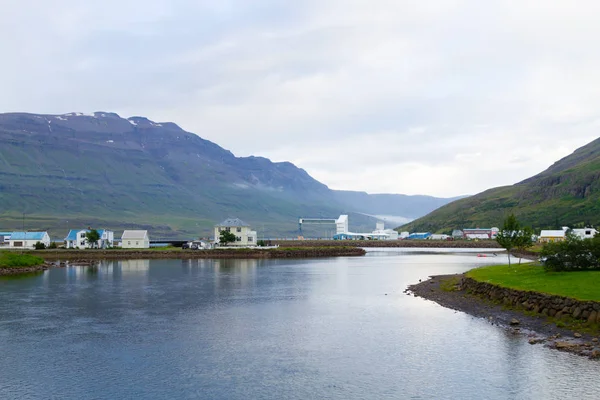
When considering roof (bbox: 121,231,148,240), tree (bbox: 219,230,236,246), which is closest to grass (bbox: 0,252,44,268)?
roof (bbox: 121,231,148,240)

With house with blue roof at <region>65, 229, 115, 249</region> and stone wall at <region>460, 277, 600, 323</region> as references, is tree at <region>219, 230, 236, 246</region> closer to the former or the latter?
house with blue roof at <region>65, 229, 115, 249</region>

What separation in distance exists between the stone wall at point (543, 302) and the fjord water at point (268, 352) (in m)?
3.80

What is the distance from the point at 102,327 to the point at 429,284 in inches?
1436

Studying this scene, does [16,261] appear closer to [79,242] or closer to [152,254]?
[152,254]

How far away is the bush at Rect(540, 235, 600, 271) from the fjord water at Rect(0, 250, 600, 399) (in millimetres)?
8970

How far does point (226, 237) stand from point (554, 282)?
11403 cm

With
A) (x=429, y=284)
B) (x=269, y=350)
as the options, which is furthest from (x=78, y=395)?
(x=429, y=284)

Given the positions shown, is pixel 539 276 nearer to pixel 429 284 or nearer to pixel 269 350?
pixel 429 284

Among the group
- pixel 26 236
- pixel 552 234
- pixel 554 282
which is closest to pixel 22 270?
pixel 26 236

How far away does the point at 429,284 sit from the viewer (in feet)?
201

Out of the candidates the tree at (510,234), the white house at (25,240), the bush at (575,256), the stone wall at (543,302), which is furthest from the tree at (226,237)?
the bush at (575,256)

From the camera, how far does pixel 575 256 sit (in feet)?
137

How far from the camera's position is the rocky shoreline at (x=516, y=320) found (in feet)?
92.6

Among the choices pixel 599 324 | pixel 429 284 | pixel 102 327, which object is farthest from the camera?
pixel 429 284
